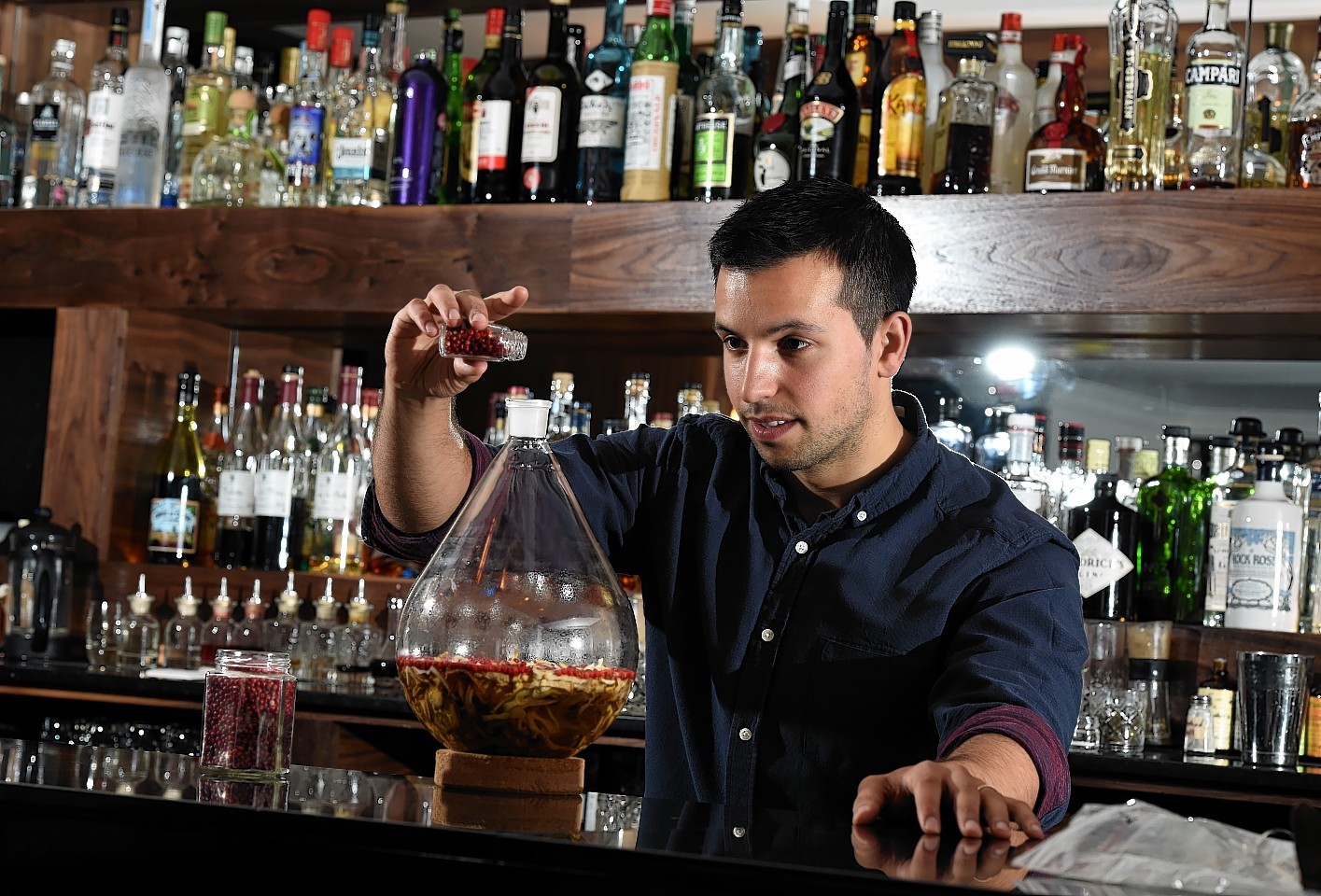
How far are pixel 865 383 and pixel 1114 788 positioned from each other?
0.89m

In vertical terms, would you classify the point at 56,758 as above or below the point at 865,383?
below

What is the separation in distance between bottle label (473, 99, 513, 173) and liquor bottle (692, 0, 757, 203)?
1.06ft

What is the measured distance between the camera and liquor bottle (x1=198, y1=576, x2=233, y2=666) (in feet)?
8.79

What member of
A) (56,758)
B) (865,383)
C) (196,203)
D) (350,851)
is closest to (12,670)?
(196,203)

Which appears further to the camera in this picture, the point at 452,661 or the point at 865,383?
the point at 865,383

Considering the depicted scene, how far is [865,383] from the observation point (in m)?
1.51

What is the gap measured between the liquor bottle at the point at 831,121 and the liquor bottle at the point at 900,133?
4cm

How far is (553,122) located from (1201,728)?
1.40 meters

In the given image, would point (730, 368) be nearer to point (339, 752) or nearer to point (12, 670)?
point (339, 752)

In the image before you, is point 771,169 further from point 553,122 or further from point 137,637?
point 137,637

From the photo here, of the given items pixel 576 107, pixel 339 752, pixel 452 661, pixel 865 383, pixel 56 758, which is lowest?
pixel 339 752

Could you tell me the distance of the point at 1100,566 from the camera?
2375mm

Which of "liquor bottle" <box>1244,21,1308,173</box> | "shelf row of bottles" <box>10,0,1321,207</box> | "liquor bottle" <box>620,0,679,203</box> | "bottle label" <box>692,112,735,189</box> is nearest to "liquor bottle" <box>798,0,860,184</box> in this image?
"shelf row of bottles" <box>10,0,1321,207</box>

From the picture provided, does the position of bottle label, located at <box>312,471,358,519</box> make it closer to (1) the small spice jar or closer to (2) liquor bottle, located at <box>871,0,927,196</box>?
(2) liquor bottle, located at <box>871,0,927,196</box>
